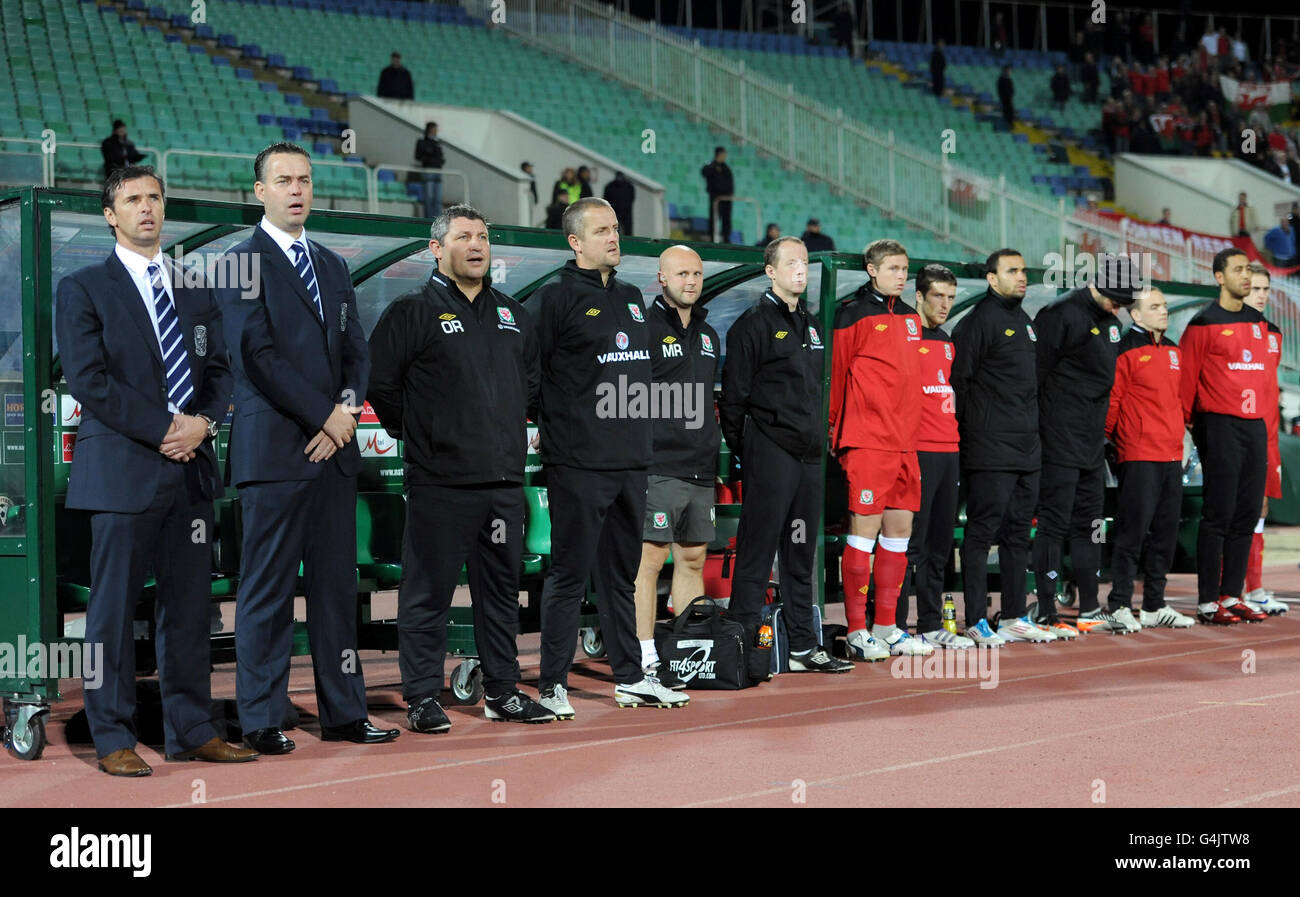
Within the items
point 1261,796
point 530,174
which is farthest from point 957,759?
point 530,174

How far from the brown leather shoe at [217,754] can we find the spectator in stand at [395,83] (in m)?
16.3

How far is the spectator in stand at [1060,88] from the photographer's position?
30859mm

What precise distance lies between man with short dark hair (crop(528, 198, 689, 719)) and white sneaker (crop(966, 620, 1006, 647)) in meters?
2.73

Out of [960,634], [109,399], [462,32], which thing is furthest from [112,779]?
[462,32]

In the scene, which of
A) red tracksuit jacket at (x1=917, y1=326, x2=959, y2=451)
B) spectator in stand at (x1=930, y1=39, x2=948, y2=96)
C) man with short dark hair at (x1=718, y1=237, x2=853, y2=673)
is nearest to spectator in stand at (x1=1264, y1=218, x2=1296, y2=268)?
spectator in stand at (x1=930, y1=39, x2=948, y2=96)

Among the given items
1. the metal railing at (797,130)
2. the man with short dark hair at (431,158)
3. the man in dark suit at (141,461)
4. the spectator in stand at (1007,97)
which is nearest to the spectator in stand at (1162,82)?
the spectator in stand at (1007,97)

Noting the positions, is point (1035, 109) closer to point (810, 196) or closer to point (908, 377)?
point (810, 196)

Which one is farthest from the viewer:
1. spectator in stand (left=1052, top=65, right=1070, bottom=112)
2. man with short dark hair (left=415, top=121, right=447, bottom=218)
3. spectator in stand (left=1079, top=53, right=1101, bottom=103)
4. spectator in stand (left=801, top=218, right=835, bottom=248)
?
spectator in stand (left=1079, top=53, right=1101, bottom=103)

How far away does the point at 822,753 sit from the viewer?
5.91 metres

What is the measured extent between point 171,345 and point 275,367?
40cm

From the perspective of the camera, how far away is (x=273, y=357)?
600cm

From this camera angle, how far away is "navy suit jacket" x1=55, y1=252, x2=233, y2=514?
18.9ft

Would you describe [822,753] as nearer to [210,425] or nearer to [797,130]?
[210,425]

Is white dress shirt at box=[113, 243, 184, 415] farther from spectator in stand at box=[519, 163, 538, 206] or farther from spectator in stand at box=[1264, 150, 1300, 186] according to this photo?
spectator in stand at box=[1264, 150, 1300, 186]
